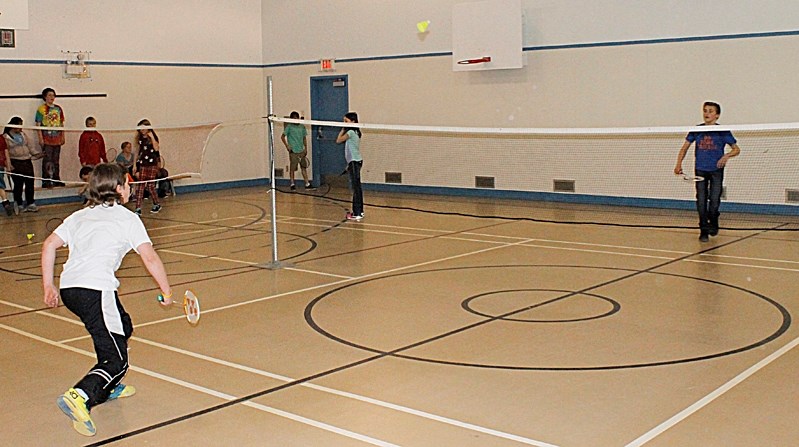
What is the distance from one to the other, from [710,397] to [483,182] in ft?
47.2

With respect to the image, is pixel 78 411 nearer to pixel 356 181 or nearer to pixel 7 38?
pixel 356 181

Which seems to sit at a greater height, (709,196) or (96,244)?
(96,244)

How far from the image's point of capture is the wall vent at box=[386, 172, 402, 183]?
2180 centimetres

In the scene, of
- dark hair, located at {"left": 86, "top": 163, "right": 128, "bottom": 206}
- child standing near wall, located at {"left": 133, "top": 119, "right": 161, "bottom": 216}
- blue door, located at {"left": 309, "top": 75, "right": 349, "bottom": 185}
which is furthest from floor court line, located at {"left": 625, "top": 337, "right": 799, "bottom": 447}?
blue door, located at {"left": 309, "top": 75, "right": 349, "bottom": 185}

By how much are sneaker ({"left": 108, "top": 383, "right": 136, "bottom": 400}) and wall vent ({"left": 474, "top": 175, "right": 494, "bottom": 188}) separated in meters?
14.3

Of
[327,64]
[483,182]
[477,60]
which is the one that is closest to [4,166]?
[327,64]

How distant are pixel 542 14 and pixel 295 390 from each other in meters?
14.0

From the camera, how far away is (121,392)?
6.27m

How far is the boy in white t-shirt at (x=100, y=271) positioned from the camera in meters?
5.59

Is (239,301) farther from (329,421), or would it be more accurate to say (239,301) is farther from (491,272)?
(329,421)

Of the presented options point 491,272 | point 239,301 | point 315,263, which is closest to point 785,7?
point 491,272

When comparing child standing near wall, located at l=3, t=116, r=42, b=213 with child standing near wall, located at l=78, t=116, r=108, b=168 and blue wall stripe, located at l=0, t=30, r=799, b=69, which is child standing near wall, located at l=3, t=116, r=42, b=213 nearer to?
child standing near wall, located at l=78, t=116, r=108, b=168

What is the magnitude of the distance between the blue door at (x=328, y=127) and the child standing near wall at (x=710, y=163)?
11525 mm

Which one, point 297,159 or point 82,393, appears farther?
point 297,159
